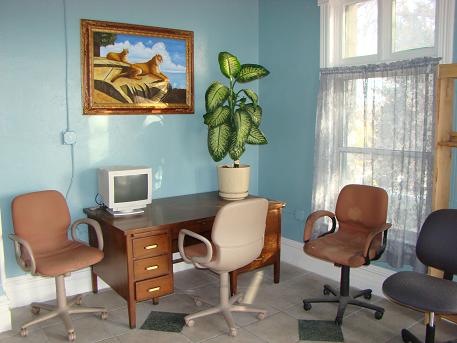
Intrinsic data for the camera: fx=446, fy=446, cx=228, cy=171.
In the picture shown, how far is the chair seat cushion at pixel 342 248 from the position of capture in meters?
3.03

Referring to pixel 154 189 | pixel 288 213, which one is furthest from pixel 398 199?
pixel 154 189

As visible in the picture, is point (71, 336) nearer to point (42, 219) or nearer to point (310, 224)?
point (42, 219)

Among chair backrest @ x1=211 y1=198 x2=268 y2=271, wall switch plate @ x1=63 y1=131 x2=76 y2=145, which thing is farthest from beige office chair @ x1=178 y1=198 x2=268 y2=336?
wall switch plate @ x1=63 y1=131 x2=76 y2=145

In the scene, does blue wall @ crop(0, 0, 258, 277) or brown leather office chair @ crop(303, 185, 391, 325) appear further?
blue wall @ crop(0, 0, 258, 277)

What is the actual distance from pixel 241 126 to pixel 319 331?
1.67 meters

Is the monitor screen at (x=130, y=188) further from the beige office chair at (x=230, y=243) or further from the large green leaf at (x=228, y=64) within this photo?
the large green leaf at (x=228, y=64)

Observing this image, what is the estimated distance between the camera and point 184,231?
298 cm

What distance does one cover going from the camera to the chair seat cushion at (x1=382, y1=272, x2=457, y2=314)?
231 centimetres

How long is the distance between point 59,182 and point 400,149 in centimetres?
261

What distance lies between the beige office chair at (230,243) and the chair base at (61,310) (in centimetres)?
72

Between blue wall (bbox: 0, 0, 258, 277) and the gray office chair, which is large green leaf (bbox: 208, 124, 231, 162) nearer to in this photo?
blue wall (bbox: 0, 0, 258, 277)

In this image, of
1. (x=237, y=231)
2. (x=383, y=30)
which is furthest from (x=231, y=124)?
(x=383, y=30)

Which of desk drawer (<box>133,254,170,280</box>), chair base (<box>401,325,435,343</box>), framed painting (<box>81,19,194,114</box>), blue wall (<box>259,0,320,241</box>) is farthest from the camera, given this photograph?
blue wall (<box>259,0,320,241</box>)

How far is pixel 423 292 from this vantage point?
2432 mm
